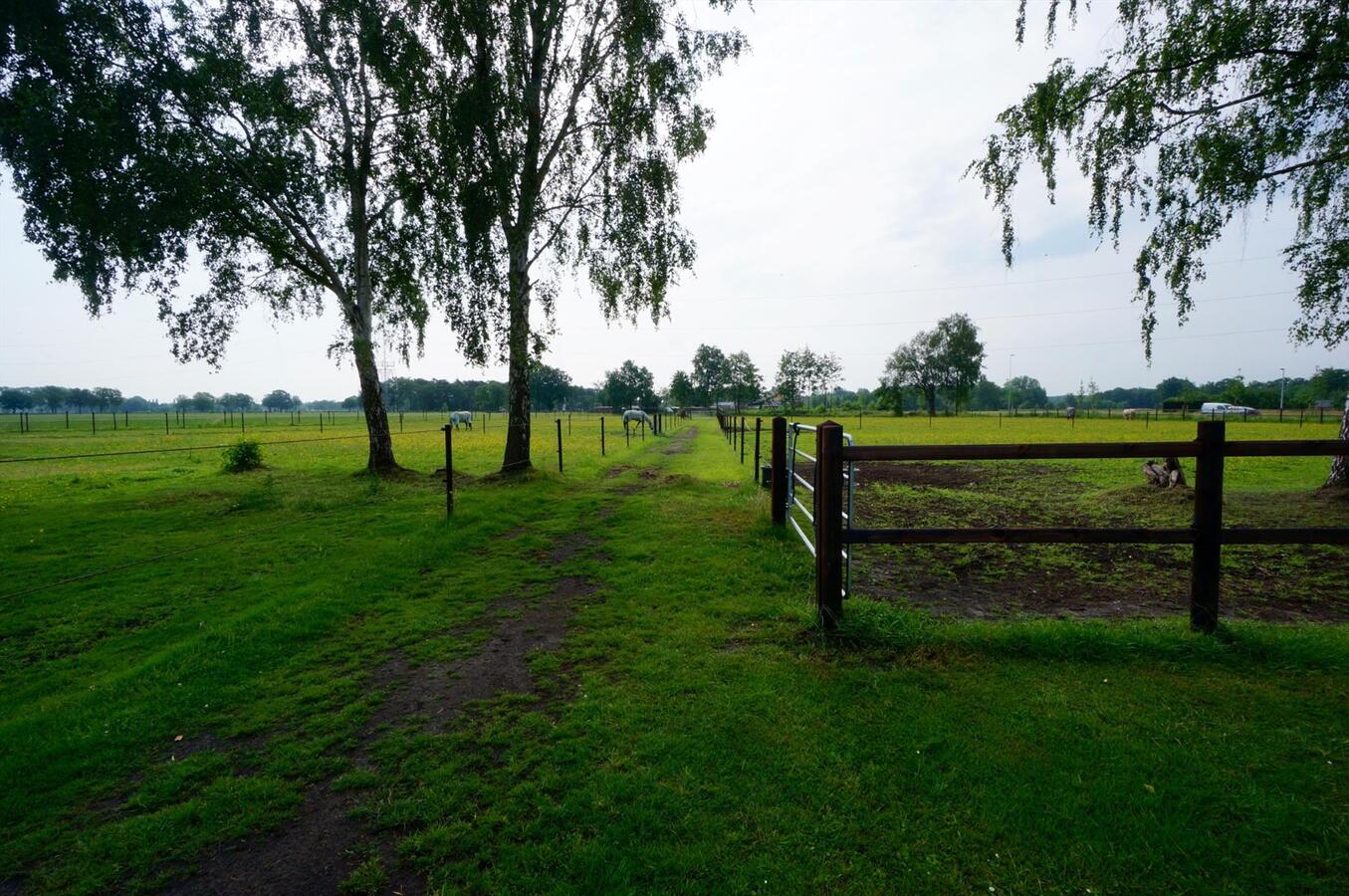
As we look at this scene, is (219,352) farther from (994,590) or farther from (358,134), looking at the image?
(994,590)

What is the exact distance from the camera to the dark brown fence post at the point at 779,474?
777 centimetres

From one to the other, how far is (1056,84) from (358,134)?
1576 centimetres

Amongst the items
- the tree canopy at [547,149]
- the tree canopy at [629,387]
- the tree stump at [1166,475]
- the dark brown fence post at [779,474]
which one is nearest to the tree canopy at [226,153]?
the tree canopy at [547,149]

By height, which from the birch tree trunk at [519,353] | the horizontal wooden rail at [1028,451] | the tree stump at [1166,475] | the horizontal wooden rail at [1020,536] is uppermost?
the birch tree trunk at [519,353]

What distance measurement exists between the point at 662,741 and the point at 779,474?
5.61 metres

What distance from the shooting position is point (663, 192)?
46.7 feet

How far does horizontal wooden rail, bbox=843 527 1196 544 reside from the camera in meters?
3.99

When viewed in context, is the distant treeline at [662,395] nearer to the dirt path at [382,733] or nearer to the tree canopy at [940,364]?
the tree canopy at [940,364]

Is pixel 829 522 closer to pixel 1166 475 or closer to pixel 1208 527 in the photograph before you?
pixel 1208 527

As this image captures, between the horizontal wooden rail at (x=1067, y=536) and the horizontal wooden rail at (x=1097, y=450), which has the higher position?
the horizontal wooden rail at (x=1097, y=450)

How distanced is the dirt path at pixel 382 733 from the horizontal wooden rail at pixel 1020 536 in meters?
2.66

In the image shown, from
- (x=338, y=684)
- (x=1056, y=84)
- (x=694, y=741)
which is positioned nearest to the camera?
(x=694, y=741)

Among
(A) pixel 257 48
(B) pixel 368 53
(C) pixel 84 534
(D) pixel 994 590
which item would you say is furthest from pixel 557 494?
(A) pixel 257 48

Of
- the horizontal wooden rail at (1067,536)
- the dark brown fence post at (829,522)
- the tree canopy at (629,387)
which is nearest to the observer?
the horizontal wooden rail at (1067,536)
